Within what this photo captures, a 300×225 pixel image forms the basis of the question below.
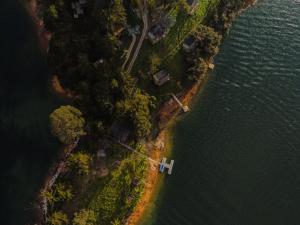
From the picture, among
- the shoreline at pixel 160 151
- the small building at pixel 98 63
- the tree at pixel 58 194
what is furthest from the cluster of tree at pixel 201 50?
the tree at pixel 58 194

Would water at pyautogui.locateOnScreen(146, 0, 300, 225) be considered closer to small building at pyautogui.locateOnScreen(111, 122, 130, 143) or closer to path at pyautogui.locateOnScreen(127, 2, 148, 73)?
small building at pyautogui.locateOnScreen(111, 122, 130, 143)

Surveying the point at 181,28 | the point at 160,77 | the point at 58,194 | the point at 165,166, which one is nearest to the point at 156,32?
the point at 181,28

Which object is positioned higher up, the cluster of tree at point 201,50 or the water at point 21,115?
the cluster of tree at point 201,50

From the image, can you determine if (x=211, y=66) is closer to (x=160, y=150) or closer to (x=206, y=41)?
(x=206, y=41)

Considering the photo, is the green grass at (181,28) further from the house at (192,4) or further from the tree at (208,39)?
the tree at (208,39)

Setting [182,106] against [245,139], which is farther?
[182,106]

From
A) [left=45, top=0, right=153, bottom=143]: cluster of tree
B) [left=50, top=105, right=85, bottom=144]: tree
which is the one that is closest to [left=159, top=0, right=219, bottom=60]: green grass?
[left=45, top=0, right=153, bottom=143]: cluster of tree
